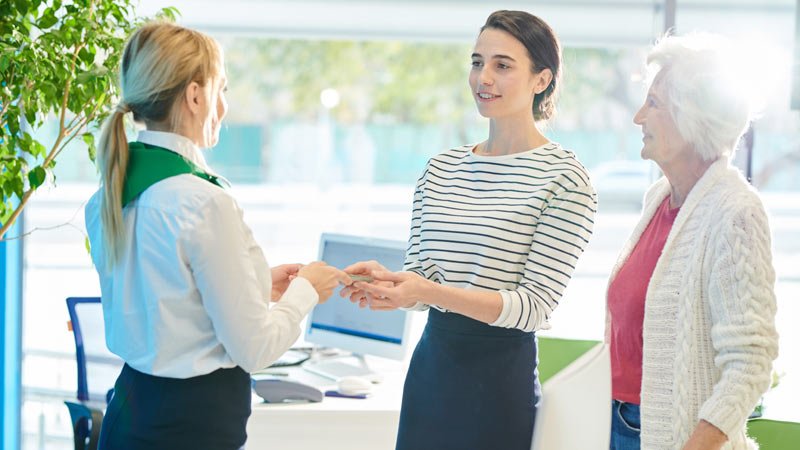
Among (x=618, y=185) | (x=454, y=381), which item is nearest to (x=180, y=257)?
(x=454, y=381)

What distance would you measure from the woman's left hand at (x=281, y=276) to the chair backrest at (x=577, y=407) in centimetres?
113

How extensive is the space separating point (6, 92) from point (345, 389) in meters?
1.44

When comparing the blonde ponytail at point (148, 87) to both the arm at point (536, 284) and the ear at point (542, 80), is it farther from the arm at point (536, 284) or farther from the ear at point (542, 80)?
the ear at point (542, 80)

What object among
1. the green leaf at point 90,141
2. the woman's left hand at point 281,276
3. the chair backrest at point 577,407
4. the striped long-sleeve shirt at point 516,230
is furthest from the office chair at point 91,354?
the chair backrest at point 577,407

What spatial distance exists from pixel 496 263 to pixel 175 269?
0.73m

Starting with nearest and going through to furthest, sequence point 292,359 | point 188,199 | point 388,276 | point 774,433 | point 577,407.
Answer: point 577,407 < point 188,199 < point 388,276 < point 774,433 < point 292,359

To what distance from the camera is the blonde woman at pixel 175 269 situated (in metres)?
1.54

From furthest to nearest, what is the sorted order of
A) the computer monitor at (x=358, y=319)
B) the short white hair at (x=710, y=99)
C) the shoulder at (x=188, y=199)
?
the computer monitor at (x=358, y=319), the short white hair at (x=710, y=99), the shoulder at (x=188, y=199)

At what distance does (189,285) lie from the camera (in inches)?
61.2

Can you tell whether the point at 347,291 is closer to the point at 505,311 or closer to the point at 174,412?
the point at 505,311

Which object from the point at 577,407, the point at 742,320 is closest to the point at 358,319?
the point at 742,320

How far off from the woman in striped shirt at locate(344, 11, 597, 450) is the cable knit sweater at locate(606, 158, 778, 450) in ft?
0.74

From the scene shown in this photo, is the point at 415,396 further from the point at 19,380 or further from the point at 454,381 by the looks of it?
the point at 19,380

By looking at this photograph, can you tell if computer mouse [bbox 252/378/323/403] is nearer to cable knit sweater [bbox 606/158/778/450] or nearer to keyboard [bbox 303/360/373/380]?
keyboard [bbox 303/360/373/380]
